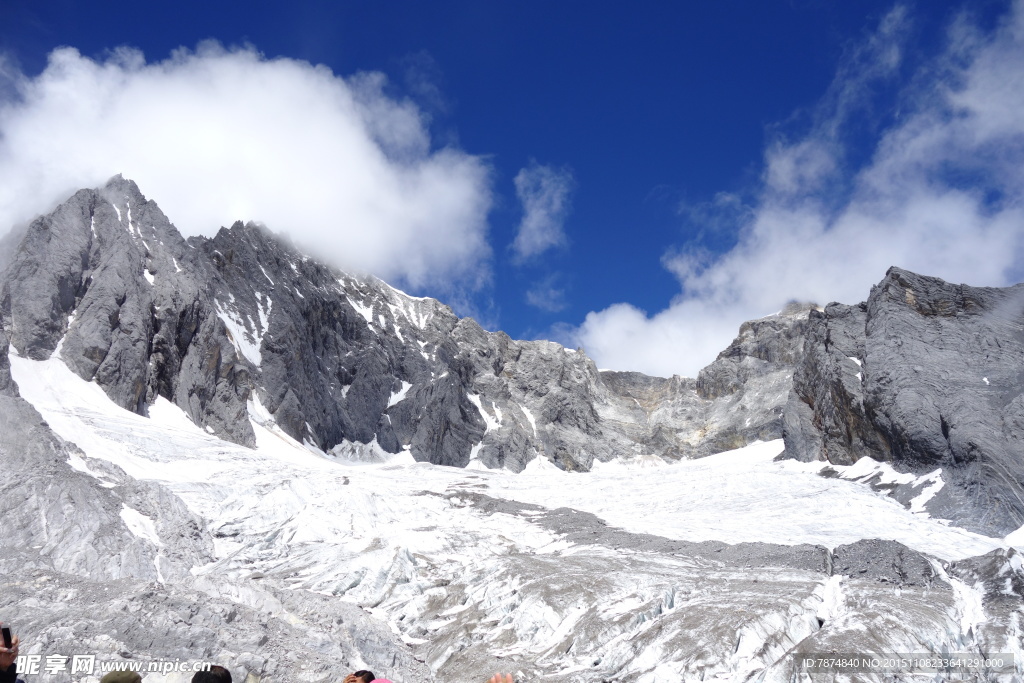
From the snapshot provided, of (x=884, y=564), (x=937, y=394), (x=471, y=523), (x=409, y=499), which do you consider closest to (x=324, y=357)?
(x=409, y=499)

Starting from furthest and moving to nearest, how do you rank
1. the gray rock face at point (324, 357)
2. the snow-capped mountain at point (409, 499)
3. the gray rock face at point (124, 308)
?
the gray rock face at point (324, 357), the gray rock face at point (124, 308), the snow-capped mountain at point (409, 499)

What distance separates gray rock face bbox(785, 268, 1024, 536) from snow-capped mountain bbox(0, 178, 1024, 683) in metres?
0.22

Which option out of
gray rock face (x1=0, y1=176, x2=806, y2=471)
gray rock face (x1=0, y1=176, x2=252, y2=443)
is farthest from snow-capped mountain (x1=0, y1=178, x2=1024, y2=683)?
gray rock face (x1=0, y1=176, x2=806, y2=471)

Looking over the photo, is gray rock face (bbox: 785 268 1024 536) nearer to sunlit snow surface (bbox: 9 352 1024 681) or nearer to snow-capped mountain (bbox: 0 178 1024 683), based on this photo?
snow-capped mountain (bbox: 0 178 1024 683)

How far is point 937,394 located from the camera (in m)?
55.6

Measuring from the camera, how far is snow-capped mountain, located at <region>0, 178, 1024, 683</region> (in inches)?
787

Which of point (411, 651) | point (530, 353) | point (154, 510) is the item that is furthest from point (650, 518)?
point (530, 353)

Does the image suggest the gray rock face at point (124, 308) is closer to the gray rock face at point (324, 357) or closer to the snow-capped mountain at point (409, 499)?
the gray rock face at point (324, 357)

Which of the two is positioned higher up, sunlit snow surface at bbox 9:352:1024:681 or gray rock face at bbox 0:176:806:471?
gray rock face at bbox 0:176:806:471

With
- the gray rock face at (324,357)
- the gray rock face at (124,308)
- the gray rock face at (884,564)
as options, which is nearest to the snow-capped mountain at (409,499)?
the gray rock face at (884,564)

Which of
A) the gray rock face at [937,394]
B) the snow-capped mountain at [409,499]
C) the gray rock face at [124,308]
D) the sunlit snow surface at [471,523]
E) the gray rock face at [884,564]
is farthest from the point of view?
the gray rock face at [124,308]

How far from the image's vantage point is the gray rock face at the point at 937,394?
4684cm

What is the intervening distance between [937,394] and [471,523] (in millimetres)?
40815

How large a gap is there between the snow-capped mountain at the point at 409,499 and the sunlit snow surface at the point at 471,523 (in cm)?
22
